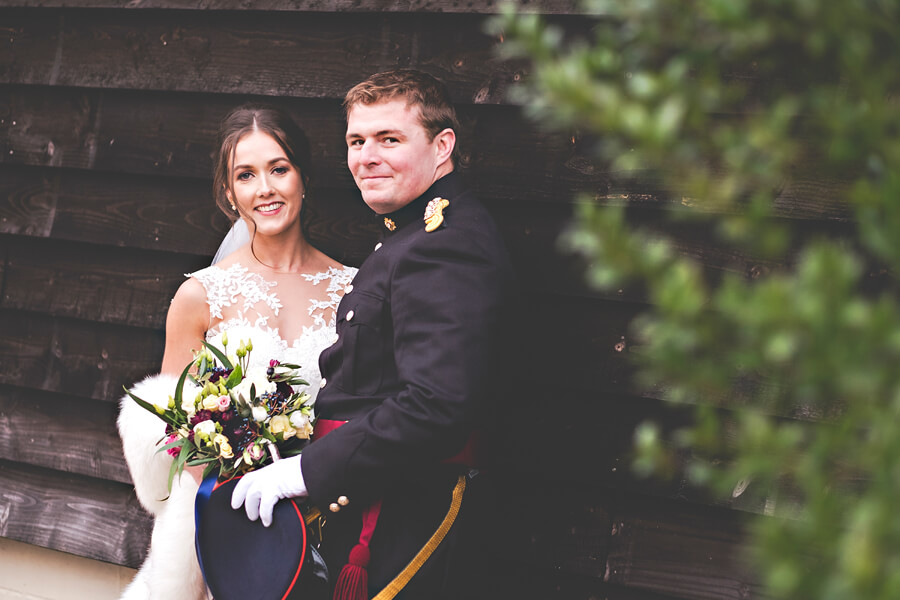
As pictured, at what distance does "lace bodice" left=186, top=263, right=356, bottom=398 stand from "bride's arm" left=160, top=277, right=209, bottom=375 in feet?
0.07

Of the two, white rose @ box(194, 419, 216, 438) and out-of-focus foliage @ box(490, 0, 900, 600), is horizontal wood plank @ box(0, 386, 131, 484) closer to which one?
white rose @ box(194, 419, 216, 438)

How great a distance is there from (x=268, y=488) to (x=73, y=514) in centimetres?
151

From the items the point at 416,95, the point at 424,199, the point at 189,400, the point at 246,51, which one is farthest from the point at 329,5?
Answer: the point at 189,400

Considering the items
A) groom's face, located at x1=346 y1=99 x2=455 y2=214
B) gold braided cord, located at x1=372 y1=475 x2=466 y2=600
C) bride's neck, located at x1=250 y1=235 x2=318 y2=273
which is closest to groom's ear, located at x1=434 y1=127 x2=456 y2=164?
groom's face, located at x1=346 y1=99 x2=455 y2=214

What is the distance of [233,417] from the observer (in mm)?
1790

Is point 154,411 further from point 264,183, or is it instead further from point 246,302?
point 264,183

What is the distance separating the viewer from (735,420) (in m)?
1.99

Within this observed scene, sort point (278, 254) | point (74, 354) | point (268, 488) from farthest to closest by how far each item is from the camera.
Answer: point (74, 354) < point (278, 254) < point (268, 488)

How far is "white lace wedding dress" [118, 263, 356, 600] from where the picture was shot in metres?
2.06

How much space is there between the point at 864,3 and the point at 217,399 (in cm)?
146

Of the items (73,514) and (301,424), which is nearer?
(301,424)

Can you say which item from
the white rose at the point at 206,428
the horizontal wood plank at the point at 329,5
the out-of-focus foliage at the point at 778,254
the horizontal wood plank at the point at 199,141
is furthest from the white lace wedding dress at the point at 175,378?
the out-of-focus foliage at the point at 778,254

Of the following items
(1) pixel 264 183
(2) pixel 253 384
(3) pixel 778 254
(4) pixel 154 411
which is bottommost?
(4) pixel 154 411

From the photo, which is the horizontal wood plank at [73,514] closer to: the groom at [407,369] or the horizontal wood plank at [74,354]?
the horizontal wood plank at [74,354]
